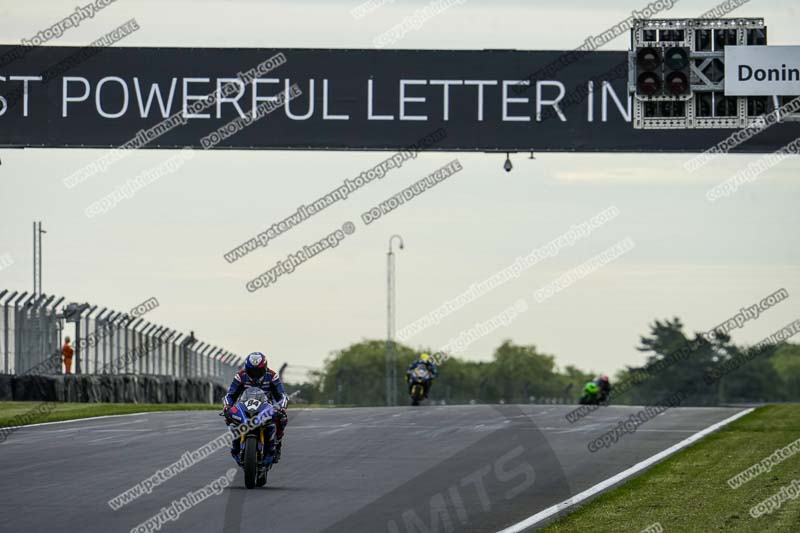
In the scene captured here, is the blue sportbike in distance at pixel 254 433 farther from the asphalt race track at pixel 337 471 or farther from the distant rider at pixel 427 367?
the distant rider at pixel 427 367

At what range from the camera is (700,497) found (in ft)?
51.4

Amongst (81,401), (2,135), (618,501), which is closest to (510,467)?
(618,501)

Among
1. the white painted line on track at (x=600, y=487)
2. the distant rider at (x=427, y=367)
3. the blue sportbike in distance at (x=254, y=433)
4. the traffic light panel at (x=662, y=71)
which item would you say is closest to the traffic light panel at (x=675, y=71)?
the traffic light panel at (x=662, y=71)

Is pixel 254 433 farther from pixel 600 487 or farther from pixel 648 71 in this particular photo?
pixel 648 71

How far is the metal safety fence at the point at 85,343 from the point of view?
34.8 m

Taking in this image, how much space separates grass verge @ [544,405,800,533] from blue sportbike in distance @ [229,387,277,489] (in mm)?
3440

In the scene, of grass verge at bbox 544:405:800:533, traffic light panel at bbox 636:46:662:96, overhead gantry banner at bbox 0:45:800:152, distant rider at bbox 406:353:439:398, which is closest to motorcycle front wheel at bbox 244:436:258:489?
grass verge at bbox 544:405:800:533

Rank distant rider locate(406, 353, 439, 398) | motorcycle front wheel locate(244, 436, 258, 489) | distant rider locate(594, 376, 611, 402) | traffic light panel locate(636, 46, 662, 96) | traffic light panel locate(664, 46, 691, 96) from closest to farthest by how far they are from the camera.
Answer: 1. motorcycle front wheel locate(244, 436, 258, 489)
2. traffic light panel locate(636, 46, 662, 96)
3. traffic light panel locate(664, 46, 691, 96)
4. distant rider locate(406, 353, 439, 398)
5. distant rider locate(594, 376, 611, 402)

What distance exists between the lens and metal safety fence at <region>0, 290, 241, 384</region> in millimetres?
34781

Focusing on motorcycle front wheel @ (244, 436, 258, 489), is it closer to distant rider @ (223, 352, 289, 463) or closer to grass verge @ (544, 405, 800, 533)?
distant rider @ (223, 352, 289, 463)

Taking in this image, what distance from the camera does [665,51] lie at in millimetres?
23062

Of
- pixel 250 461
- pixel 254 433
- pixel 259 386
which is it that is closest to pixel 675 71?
pixel 259 386

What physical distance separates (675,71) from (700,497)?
30.1 ft

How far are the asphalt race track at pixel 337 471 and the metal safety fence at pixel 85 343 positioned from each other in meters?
6.87
